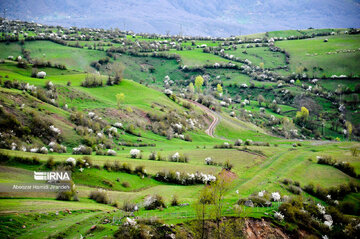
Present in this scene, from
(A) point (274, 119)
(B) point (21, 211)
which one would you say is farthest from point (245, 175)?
(A) point (274, 119)

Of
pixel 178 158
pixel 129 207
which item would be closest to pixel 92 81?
pixel 178 158

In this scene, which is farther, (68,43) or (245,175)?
(68,43)

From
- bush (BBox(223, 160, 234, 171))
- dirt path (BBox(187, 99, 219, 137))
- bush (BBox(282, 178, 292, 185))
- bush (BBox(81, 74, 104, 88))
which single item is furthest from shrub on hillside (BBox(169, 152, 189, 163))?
bush (BBox(81, 74, 104, 88))

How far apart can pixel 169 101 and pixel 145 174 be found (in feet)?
208

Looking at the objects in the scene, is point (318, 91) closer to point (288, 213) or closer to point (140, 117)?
point (140, 117)

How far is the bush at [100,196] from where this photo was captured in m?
30.0

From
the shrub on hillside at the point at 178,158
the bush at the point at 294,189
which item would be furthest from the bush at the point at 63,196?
the bush at the point at 294,189

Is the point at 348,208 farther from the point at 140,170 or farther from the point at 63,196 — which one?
the point at 63,196

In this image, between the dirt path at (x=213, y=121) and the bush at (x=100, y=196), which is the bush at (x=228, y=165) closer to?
the bush at (x=100, y=196)

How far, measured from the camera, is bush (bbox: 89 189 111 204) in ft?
98.4

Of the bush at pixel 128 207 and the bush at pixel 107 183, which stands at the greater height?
the bush at pixel 128 207

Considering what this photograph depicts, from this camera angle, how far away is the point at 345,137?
396 feet

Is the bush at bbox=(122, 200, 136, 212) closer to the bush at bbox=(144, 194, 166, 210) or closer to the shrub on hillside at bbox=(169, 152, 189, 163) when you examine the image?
the bush at bbox=(144, 194, 166, 210)

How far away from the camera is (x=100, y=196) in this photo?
30.2 metres
